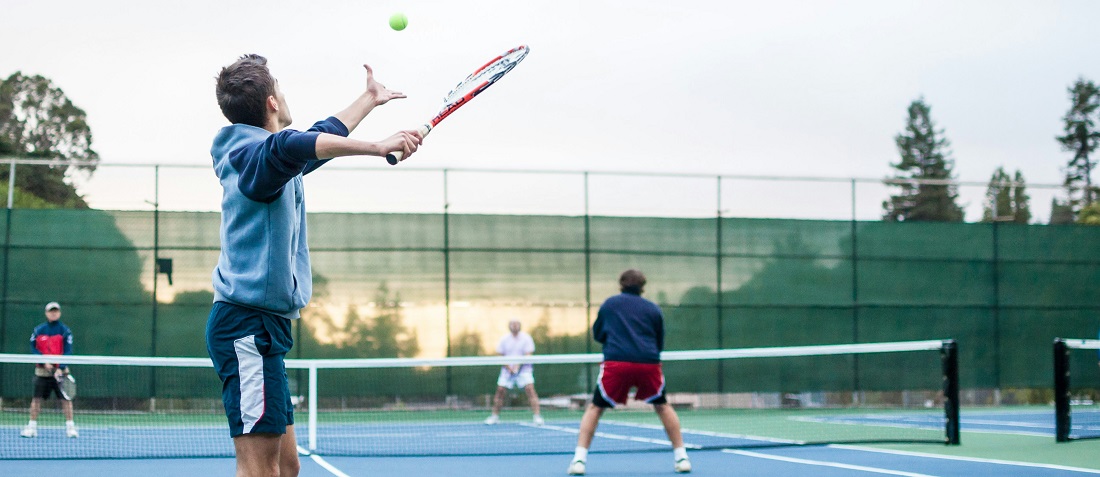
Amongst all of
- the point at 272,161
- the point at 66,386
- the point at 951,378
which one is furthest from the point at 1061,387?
the point at 66,386

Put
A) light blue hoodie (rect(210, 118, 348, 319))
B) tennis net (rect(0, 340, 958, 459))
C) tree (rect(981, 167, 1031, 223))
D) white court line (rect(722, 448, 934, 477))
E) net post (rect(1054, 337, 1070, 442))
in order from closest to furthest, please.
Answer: light blue hoodie (rect(210, 118, 348, 319)) < white court line (rect(722, 448, 934, 477)) < net post (rect(1054, 337, 1070, 442)) < tennis net (rect(0, 340, 958, 459)) < tree (rect(981, 167, 1031, 223))

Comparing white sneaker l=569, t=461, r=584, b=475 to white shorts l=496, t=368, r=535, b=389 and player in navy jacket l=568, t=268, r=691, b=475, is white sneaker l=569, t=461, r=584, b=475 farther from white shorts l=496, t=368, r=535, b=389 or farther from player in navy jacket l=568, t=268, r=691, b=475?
white shorts l=496, t=368, r=535, b=389

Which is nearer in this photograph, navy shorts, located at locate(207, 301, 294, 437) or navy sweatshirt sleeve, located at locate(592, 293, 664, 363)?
navy shorts, located at locate(207, 301, 294, 437)

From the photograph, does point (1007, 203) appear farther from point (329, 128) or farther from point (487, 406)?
point (329, 128)

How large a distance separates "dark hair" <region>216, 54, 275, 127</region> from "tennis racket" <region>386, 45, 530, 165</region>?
1.54 feet

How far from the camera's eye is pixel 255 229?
299 centimetres

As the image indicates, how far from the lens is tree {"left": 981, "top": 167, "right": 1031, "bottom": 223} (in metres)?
17.7

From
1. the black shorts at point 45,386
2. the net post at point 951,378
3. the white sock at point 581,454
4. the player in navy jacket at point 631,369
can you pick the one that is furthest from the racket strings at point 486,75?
the black shorts at point 45,386

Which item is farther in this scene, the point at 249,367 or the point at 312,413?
the point at 312,413

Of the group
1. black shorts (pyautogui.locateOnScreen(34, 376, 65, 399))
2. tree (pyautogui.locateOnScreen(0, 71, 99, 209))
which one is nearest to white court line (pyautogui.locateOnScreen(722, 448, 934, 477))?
black shorts (pyautogui.locateOnScreen(34, 376, 65, 399))

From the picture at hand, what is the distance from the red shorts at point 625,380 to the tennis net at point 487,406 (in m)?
1.47

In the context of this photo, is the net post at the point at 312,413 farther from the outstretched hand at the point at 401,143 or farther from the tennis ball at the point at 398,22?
the outstretched hand at the point at 401,143

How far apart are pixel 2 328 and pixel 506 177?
677 cm

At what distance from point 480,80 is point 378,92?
1.17 ft
